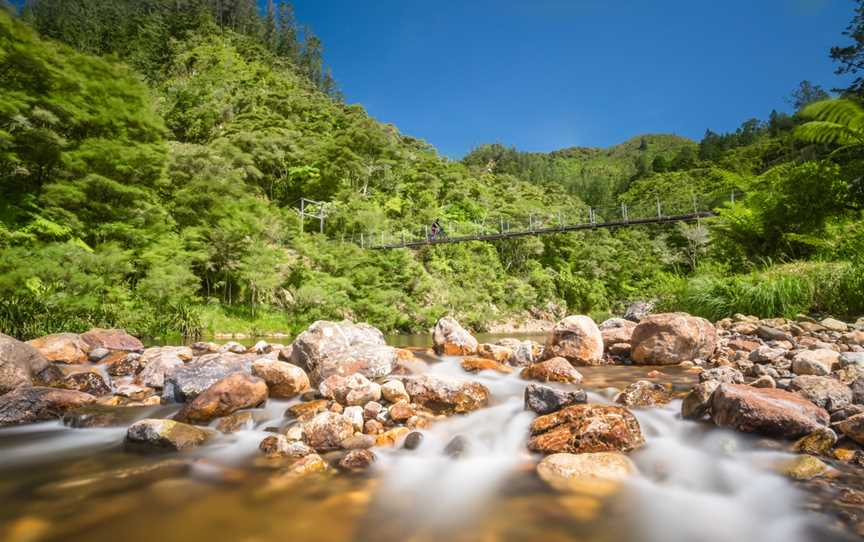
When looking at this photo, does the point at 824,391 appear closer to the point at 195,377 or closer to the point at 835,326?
the point at 835,326

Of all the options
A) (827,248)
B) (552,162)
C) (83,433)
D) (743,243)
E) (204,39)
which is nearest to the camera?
(83,433)

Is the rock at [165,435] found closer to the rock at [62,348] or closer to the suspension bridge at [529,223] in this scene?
the rock at [62,348]

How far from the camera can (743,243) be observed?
8.71 meters

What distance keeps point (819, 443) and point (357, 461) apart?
113 inches

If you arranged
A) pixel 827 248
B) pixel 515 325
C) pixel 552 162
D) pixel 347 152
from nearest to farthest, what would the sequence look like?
pixel 827 248 → pixel 515 325 → pixel 347 152 → pixel 552 162

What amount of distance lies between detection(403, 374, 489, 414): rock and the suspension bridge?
36.7ft

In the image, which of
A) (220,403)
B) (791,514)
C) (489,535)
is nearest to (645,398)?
(791,514)

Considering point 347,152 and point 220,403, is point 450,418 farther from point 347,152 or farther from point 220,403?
point 347,152

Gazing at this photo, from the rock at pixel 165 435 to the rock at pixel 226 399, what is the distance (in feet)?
1.59

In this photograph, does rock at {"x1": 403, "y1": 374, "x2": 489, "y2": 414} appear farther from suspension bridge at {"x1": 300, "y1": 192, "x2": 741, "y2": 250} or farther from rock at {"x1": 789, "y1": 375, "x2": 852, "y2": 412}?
suspension bridge at {"x1": 300, "y1": 192, "x2": 741, "y2": 250}

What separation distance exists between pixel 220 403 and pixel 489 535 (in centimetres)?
291

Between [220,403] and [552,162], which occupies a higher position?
[552,162]

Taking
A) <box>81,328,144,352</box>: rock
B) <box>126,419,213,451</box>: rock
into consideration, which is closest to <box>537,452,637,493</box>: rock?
<box>126,419,213,451</box>: rock

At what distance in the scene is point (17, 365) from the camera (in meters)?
4.70
